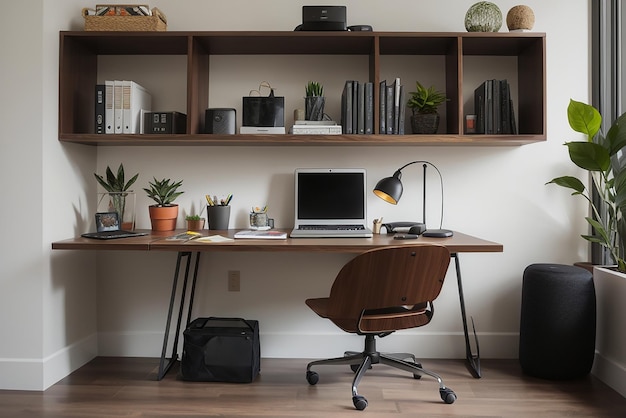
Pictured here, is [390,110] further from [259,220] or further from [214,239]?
[214,239]

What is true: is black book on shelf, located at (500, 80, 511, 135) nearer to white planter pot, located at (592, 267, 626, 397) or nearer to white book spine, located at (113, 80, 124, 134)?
white planter pot, located at (592, 267, 626, 397)

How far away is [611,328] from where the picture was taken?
2.58 metres

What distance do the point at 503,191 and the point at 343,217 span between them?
95cm

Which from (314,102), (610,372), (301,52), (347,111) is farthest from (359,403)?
(301,52)

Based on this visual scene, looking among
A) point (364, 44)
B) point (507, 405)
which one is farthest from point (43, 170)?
point (507, 405)

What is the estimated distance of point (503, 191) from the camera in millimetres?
3000

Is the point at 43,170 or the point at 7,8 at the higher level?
the point at 7,8

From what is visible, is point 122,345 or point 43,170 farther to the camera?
point 122,345

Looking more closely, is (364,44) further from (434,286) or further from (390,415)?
(390,415)

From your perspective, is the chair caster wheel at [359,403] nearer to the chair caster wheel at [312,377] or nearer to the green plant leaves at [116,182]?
the chair caster wheel at [312,377]

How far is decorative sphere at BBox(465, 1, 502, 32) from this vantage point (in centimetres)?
270

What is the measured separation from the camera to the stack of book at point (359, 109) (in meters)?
2.69

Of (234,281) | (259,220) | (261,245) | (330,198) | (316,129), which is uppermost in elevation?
(316,129)

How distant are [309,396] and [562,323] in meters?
1.30
